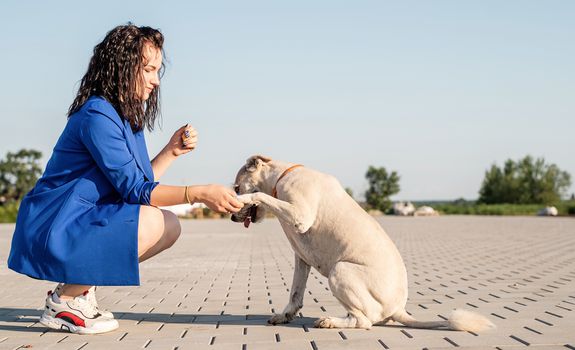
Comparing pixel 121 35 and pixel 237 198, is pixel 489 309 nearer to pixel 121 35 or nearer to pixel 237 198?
pixel 237 198

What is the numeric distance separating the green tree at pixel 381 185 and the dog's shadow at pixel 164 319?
55.1 meters

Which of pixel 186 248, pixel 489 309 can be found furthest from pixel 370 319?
pixel 186 248

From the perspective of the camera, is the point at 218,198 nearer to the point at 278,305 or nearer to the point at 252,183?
the point at 252,183

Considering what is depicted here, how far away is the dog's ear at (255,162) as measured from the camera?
4.71 m

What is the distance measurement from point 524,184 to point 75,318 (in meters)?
69.6

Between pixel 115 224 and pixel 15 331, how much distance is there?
117cm

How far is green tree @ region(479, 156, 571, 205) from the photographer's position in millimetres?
67438

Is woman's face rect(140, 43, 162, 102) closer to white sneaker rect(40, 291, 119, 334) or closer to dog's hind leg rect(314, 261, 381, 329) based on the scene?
white sneaker rect(40, 291, 119, 334)

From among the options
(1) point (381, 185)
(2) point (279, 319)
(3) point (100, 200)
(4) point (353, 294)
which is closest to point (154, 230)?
(3) point (100, 200)

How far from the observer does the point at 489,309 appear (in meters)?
5.36

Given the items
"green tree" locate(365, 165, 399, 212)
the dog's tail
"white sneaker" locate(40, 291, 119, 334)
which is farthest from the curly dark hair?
"green tree" locate(365, 165, 399, 212)

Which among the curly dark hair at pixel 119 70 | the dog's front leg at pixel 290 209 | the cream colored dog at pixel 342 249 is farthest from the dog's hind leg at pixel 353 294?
the curly dark hair at pixel 119 70

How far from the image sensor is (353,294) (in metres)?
4.18

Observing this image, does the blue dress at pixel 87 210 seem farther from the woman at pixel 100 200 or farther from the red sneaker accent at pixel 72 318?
the red sneaker accent at pixel 72 318
